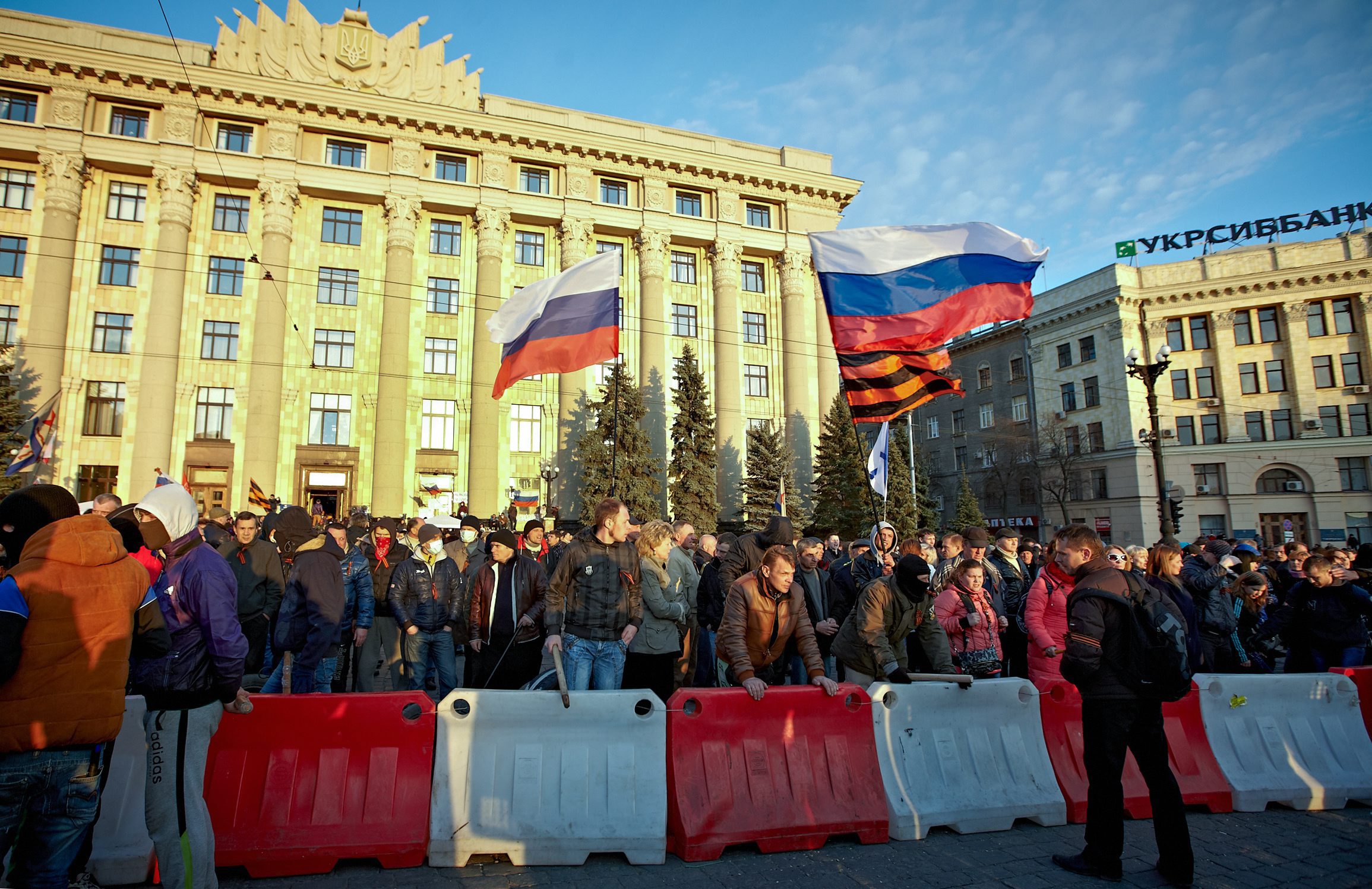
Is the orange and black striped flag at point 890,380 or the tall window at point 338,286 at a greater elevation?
the tall window at point 338,286

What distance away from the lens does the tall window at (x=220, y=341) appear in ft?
98.7

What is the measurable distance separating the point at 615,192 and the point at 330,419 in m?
18.4

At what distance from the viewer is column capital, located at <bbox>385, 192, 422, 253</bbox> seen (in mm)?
31719

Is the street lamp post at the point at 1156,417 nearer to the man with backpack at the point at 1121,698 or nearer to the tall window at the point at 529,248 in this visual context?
the man with backpack at the point at 1121,698

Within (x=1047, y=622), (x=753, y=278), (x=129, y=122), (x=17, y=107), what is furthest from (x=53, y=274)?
(x=1047, y=622)

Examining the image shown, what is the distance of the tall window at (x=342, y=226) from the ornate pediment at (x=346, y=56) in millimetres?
5698

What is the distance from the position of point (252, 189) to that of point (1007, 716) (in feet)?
121

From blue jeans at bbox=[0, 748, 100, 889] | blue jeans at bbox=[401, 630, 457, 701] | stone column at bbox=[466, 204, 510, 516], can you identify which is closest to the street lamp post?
blue jeans at bbox=[401, 630, 457, 701]

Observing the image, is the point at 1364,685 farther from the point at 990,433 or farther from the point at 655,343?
the point at 990,433

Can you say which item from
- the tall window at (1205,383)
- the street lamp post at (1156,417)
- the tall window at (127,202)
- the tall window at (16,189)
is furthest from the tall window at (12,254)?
the tall window at (1205,383)

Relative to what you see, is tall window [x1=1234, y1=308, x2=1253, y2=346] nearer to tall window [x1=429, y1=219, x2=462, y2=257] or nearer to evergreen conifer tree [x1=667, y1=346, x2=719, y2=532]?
evergreen conifer tree [x1=667, y1=346, x2=719, y2=532]

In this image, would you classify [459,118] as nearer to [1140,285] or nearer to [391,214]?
[391,214]

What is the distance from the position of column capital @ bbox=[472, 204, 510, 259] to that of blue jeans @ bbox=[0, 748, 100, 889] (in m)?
32.7

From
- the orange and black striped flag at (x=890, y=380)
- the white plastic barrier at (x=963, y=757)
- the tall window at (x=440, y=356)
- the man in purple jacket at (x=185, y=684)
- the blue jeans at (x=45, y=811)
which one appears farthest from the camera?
the tall window at (x=440, y=356)
